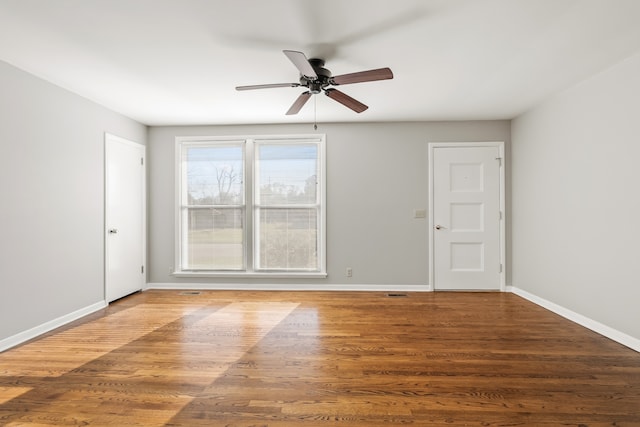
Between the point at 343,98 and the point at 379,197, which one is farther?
the point at 379,197

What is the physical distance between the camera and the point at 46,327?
3.30 meters

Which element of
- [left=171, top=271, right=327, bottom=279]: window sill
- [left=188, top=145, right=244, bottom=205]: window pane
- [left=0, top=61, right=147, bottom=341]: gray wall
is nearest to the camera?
[left=0, top=61, right=147, bottom=341]: gray wall

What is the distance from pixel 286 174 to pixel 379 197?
1.41 metres

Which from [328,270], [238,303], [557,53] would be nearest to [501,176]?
[557,53]

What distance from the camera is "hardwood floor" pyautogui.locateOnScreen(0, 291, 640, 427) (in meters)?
1.93

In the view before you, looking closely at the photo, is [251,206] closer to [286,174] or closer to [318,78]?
[286,174]

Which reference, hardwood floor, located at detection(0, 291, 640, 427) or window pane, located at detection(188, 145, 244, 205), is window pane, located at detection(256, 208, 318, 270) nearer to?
window pane, located at detection(188, 145, 244, 205)

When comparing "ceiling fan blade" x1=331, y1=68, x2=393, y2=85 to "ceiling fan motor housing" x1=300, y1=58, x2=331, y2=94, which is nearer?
"ceiling fan blade" x1=331, y1=68, x2=393, y2=85

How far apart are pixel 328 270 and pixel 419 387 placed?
2836 mm

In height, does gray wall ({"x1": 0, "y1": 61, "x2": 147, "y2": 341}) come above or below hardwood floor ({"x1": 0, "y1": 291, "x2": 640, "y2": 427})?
above

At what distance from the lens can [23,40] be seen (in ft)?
8.45

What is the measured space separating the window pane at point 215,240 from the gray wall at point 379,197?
1.20 m

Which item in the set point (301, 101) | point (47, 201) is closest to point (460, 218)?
point (301, 101)

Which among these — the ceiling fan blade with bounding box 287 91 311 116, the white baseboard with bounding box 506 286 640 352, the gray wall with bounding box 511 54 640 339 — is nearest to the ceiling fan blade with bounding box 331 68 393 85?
the ceiling fan blade with bounding box 287 91 311 116
